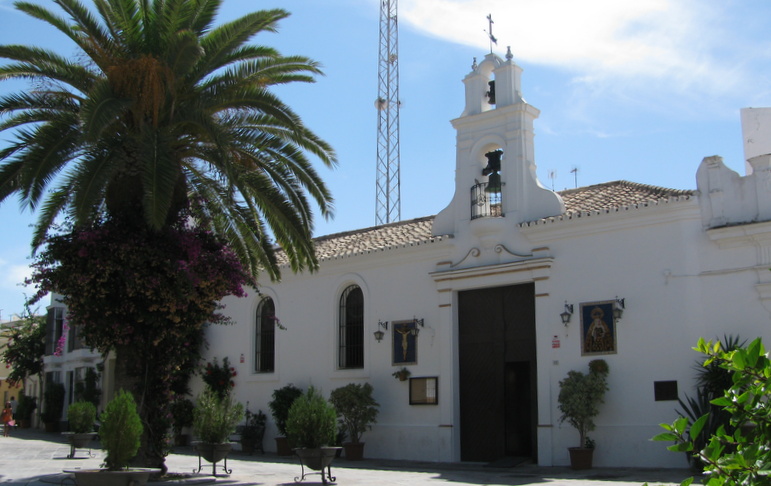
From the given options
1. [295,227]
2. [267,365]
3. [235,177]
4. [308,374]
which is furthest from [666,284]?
[267,365]

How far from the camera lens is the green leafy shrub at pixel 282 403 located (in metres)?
23.0

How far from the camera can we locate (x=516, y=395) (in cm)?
1969

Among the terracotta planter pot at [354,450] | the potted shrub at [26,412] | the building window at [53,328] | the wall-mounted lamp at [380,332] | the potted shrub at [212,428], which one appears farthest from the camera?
the potted shrub at [26,412]

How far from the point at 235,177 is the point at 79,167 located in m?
2.66

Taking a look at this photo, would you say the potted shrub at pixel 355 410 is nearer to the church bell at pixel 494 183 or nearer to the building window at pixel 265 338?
the building window at pixel 265 338

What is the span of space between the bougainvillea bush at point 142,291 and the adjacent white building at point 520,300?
7.10 meters

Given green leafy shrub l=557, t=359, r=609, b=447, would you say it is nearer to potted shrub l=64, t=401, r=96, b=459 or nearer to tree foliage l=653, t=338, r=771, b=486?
potted shrub l=64, t=401, r=96, b=459

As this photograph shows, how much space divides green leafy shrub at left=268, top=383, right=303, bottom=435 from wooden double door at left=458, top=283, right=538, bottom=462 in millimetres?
5408

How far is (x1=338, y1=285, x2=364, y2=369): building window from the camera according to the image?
22938 mm

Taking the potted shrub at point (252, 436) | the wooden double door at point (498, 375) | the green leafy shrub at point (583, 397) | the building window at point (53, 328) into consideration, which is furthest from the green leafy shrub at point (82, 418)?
the building window at point (53, 328)

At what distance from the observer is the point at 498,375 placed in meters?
19.8

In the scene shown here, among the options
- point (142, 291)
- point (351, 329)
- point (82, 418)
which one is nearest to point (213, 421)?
point (142, 291)

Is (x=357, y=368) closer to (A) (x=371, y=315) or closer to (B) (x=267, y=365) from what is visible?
(A) (x=371, y=315)

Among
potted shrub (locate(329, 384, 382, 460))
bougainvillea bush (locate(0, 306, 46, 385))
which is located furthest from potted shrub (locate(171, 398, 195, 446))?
bougainvillea bush (locate(0, 306, 46, 385))
